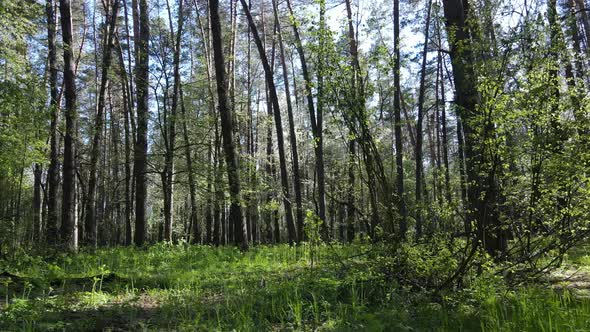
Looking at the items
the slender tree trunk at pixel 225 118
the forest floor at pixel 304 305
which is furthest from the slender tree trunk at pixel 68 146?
the forest floor at pixel 304 305

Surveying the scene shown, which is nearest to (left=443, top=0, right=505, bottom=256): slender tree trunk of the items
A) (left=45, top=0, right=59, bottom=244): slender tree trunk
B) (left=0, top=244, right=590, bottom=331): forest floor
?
(left=0, top=244, right=590, bottom=331): forest floor

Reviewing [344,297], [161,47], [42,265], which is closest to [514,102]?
[344,297]

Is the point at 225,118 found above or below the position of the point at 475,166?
above

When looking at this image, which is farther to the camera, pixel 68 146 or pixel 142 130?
pixel 142 130

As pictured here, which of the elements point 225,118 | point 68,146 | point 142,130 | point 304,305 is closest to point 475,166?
point 304,305

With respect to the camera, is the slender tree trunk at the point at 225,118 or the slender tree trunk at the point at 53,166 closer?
the slender tree trunk at the point at 53,166

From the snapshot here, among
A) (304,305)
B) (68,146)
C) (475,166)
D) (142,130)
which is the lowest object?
(304,305)

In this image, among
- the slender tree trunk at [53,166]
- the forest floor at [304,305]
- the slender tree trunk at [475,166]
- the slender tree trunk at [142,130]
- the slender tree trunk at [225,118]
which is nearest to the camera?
the forest floor at [304,305]

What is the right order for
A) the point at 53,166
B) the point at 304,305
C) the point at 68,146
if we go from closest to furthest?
the point at 304,305 < the point at 68,146 < the point at 53,166

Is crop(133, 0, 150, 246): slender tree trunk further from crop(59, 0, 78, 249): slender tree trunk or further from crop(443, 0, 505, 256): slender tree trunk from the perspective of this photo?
crop(443, 0, 505, 256): slender tree trunk

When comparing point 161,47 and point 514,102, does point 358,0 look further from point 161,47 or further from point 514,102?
point 514,102

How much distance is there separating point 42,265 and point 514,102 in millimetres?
8297

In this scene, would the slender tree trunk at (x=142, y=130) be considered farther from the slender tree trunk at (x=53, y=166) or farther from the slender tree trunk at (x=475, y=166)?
the slender tree trunk at (x=475, y=166)

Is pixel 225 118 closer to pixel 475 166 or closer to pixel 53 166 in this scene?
pixel 53 166
